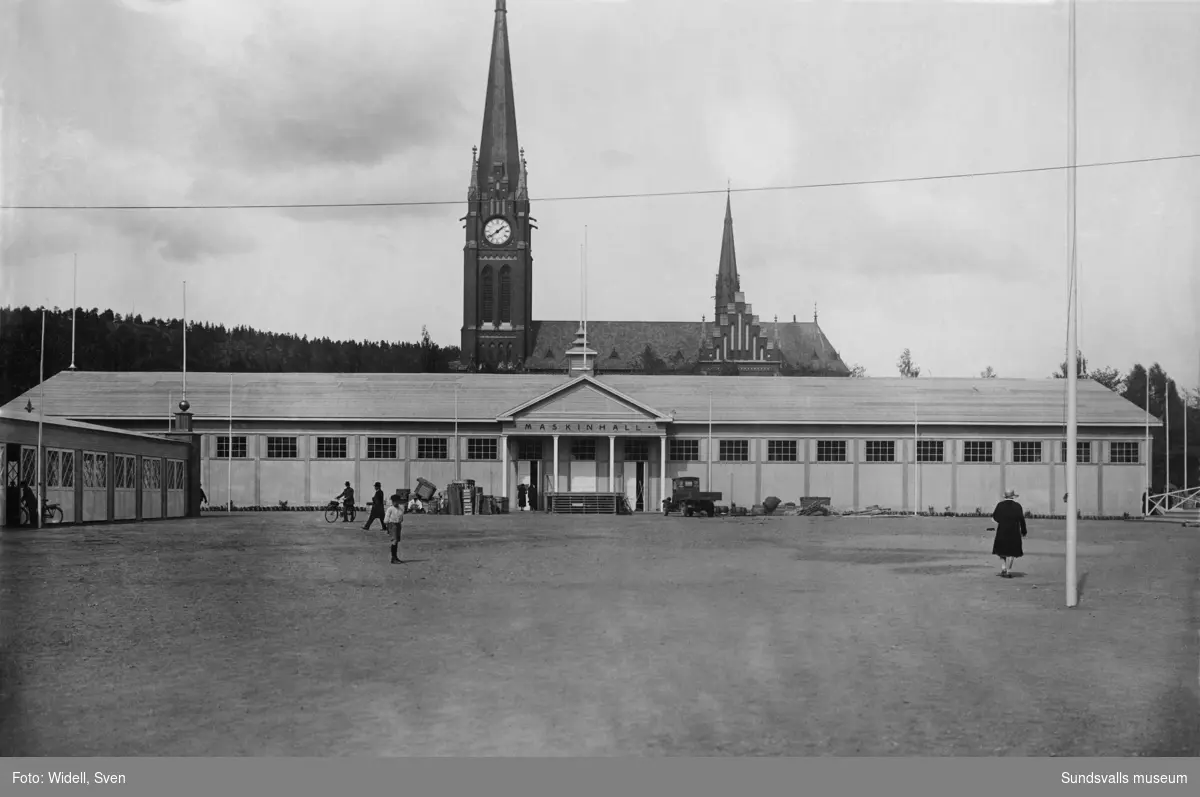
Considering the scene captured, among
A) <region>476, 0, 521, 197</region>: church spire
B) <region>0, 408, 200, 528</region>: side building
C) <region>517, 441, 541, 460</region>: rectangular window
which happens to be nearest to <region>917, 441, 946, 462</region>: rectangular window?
<region>517, 441, 541, 460</region>: rectangular window

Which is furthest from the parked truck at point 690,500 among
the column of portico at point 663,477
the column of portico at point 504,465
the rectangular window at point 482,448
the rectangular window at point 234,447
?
the rectangular window at point 234,447

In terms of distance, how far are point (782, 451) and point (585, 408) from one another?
915cm

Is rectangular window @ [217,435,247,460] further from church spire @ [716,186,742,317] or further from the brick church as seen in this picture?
church spire @ [716,186,742,317]

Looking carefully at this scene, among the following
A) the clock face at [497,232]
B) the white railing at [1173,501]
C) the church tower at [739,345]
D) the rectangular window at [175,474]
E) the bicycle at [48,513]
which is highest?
the clock face at [497,232]

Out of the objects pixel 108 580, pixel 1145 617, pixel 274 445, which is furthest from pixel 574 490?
pixel 1145 617

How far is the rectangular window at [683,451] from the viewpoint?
172 feet

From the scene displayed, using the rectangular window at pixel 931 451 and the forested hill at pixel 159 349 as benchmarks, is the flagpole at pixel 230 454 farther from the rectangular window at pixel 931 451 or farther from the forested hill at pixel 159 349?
the rectangular window at pixel 931 451

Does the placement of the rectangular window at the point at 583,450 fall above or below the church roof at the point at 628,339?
below

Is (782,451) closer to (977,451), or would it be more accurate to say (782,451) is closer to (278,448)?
(977,451)

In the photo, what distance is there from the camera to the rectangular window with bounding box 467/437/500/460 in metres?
51.4

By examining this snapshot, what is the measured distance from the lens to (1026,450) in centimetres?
5097

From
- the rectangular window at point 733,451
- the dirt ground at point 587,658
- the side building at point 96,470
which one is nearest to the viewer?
the dirt ground at point 587,658

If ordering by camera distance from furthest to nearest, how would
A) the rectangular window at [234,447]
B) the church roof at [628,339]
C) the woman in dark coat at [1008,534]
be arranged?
the church roof at [628,339] < the rectangular window at [234,447] < the woman in dark coat at [1008,534]

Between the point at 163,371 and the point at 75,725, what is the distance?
44962 millimetres
